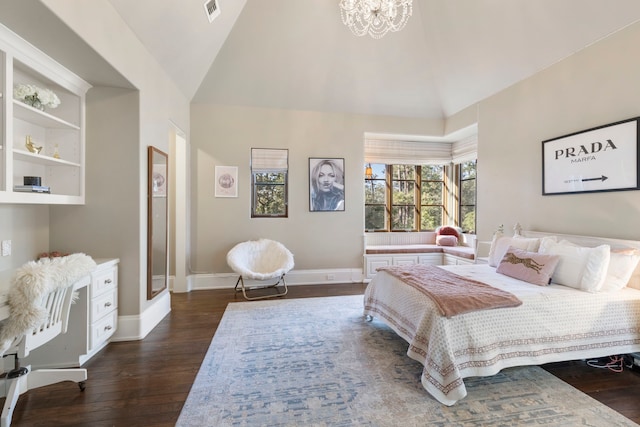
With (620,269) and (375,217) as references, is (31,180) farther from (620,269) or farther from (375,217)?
(375,217)

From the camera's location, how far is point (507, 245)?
11.2 feet

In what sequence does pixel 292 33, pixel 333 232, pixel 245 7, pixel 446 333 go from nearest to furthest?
pixel 446 333, pixel 245 7, pixel 292 33, pixel 333 232

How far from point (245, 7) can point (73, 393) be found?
432cm

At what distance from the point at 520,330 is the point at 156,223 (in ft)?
11.6

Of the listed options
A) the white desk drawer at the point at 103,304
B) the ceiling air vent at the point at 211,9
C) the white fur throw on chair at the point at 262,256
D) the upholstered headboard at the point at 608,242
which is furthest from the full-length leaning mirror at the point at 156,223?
the upholstered headboard at the point at 608,242

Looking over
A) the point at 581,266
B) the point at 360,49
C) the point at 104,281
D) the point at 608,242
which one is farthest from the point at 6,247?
the point at 608,242

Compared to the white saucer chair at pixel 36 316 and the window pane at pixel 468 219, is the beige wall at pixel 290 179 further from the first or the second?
the white saucer chair at pixel 36 316

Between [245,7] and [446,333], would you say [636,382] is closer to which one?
[446,333]

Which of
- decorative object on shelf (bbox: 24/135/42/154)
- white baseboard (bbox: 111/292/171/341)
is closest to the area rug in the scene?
white baseboard (bbox: 111/292/171/341)

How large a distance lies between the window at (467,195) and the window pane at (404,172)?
88 cm

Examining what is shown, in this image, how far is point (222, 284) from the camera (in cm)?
478

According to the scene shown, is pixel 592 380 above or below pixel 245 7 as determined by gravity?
below

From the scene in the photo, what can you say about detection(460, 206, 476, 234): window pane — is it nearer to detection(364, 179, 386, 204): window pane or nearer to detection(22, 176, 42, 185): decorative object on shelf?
detection(364, 179, 386, 204): window pane

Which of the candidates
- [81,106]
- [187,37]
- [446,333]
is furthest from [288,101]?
[446,333]
